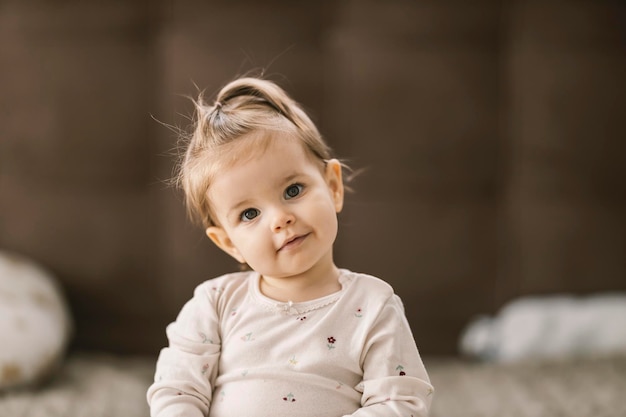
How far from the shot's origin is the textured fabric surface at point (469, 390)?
4.95 feet

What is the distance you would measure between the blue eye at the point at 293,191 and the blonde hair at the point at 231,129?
0.06m

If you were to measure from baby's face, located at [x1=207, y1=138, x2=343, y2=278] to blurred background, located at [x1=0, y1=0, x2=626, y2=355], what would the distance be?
951 mm

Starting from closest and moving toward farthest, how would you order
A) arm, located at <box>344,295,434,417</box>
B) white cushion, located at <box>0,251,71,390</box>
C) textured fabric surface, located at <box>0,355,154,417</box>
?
1. arm, located at <box>344,295,434,417</box>
2. textured fabric surface, located at <box>0,355,154,417</box>
3. white cushion, located at <box>0,251,71,390</box>

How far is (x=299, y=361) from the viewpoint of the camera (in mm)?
930

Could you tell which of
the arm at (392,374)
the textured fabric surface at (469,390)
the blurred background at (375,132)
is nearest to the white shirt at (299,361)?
the arm at (392,374)

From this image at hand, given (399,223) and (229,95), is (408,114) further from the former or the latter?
(229,95)

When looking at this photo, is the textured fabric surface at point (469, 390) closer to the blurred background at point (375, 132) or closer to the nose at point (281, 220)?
the blurred background at point (375, 132)

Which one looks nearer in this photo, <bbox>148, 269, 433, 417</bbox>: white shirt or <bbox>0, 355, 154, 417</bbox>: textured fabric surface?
<bbox>148, 269, 433, 417</bbox>: white shirt

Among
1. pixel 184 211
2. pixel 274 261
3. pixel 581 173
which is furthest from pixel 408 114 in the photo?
pixel 274 261

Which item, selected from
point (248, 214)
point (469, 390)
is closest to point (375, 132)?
point (469, 390)

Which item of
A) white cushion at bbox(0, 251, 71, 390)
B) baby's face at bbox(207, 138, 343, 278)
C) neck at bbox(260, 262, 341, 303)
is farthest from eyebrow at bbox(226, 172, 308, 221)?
white cushion at bbox(0, 251, 71, 390)

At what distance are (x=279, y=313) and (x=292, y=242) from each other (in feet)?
0.31

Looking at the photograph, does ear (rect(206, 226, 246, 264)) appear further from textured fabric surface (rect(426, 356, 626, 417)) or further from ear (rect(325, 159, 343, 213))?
textured fabric surface (rect(426, 356, 626, 417))

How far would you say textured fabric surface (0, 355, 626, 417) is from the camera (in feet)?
4.95
